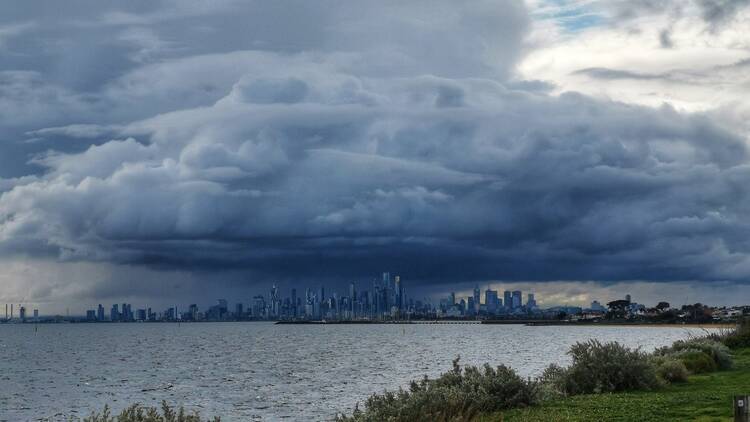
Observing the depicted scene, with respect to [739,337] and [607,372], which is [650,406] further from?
[739,337]

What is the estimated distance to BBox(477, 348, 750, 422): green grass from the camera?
21.6 m

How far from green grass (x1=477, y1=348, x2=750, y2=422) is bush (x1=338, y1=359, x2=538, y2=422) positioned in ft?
2.63

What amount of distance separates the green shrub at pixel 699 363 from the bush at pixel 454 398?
1140 cm

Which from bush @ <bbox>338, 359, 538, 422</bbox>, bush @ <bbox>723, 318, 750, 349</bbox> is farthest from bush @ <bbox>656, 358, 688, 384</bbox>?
bush @ <bbox>723, 318, 750, 349</bbox>

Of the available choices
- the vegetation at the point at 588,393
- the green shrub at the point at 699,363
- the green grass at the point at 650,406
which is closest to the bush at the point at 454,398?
the vegetation at the point at 588,393

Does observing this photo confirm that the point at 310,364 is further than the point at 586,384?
Yes

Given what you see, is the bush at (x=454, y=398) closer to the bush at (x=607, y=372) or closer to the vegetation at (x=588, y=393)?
the vegetation at (x=588, y=393)

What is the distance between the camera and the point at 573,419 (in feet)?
71.0

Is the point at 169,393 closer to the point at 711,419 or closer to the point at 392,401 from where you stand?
the point at 392,401

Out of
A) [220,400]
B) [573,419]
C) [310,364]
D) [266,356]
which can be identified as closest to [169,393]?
[220,400]

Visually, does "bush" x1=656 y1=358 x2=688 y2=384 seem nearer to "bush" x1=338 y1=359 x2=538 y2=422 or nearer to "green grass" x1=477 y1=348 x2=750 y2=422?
"green grass" x1=477 y1=348 x2=750 y2=422

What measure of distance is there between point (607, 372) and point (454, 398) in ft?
30.2

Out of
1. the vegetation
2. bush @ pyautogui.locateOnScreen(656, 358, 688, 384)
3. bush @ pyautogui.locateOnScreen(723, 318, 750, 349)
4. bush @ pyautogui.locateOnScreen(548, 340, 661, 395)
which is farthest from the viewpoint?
bush @ pyautogui.locateOnScreen(723, 318, 750, 349)

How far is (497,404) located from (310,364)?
68.6 meters
